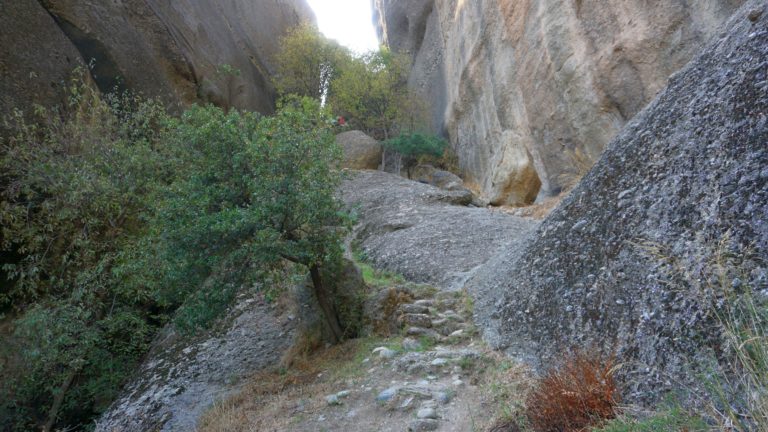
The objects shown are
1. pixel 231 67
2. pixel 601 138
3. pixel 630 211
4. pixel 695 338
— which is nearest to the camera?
pixel 695 338

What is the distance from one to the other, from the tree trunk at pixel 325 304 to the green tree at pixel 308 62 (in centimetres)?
2110

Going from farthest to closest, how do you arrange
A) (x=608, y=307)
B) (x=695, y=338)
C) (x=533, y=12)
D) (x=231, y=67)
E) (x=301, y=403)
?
(x=231, y=67) < (x=533, y=12) < (x=301, y=403) < (x=608, y=307) < (x=695, y=338)

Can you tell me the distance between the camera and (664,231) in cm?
471

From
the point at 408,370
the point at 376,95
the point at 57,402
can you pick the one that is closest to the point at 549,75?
the point at 408,370

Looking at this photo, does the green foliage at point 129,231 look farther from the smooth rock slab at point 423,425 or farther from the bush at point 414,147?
the bush at point 414,147

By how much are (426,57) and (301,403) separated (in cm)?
2743

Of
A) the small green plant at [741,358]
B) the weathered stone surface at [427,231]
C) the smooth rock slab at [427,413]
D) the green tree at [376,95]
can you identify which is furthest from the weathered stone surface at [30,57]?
the green tree at [376,95]

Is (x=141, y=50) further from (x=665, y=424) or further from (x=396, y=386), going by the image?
(x=665, y=424)

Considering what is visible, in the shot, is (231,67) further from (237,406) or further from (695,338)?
(695,338)

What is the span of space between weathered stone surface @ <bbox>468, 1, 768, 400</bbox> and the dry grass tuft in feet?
0.69

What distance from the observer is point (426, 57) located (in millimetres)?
31375

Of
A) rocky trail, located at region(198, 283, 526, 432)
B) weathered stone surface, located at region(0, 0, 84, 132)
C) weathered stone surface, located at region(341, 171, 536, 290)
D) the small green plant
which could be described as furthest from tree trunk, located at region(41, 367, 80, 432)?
the small green plant

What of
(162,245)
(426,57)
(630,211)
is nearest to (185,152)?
(162,245)

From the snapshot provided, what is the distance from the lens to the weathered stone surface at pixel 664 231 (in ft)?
12.8
